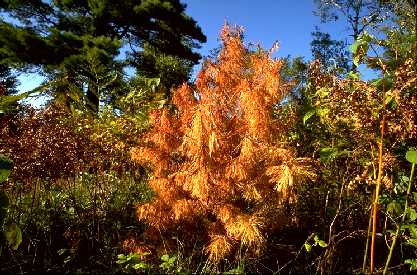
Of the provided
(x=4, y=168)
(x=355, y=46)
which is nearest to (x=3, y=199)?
(x=4, y=168)

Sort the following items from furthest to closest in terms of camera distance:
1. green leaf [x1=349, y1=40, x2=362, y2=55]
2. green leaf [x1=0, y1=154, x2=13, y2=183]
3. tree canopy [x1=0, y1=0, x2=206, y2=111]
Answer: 1. tree canopy [x1=0, y1=0, x2=206, y2=111]
2. green leaf [x1=349, y1=40, x2=362, y2=55]
3. green leaf [x1=0, y1=154, x2=13, y2=183]

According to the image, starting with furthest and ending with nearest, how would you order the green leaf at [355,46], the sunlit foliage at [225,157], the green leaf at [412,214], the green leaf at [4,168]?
the sunlit foliage at [225,157]
the green leaf at [412,214]
the green leaf at [355,46]
the green leaf at [4,168]

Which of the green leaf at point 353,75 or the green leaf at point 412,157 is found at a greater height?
the green leaf at point 353,75

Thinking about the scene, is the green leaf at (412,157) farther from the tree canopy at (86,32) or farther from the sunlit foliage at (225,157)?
the tree canopy at (86,32)

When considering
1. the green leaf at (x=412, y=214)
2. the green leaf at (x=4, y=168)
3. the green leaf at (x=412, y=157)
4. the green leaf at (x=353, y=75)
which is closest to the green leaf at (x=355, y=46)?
the green leaf at (x=353, y=75)

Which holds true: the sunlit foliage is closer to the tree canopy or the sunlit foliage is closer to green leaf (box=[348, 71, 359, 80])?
green leaf (box=[348, 71, 359, 80])

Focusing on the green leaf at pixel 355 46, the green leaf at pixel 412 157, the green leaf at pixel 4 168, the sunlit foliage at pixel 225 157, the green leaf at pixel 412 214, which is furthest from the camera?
the sunlit foliage at pixel 225 157

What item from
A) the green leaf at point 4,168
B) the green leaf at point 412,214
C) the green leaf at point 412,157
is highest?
the green leaf at point 412,157

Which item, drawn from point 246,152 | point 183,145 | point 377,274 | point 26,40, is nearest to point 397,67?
point 246,152

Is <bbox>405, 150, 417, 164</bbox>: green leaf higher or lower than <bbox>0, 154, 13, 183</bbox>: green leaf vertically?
higher

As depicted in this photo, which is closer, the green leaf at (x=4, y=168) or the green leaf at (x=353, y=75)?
the green leaf at (x=4, y=168)

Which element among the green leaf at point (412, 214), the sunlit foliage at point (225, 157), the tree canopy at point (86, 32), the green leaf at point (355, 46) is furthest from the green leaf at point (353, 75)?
the tree canopy at point (86, 32)

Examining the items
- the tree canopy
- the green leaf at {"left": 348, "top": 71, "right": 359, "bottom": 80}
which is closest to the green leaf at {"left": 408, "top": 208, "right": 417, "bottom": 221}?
the green leaf at {"left": 348, "top": 71, "right": 359, "bottom": 80}

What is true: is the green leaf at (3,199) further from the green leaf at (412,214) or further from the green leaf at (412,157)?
the green leaf at (412,214)
